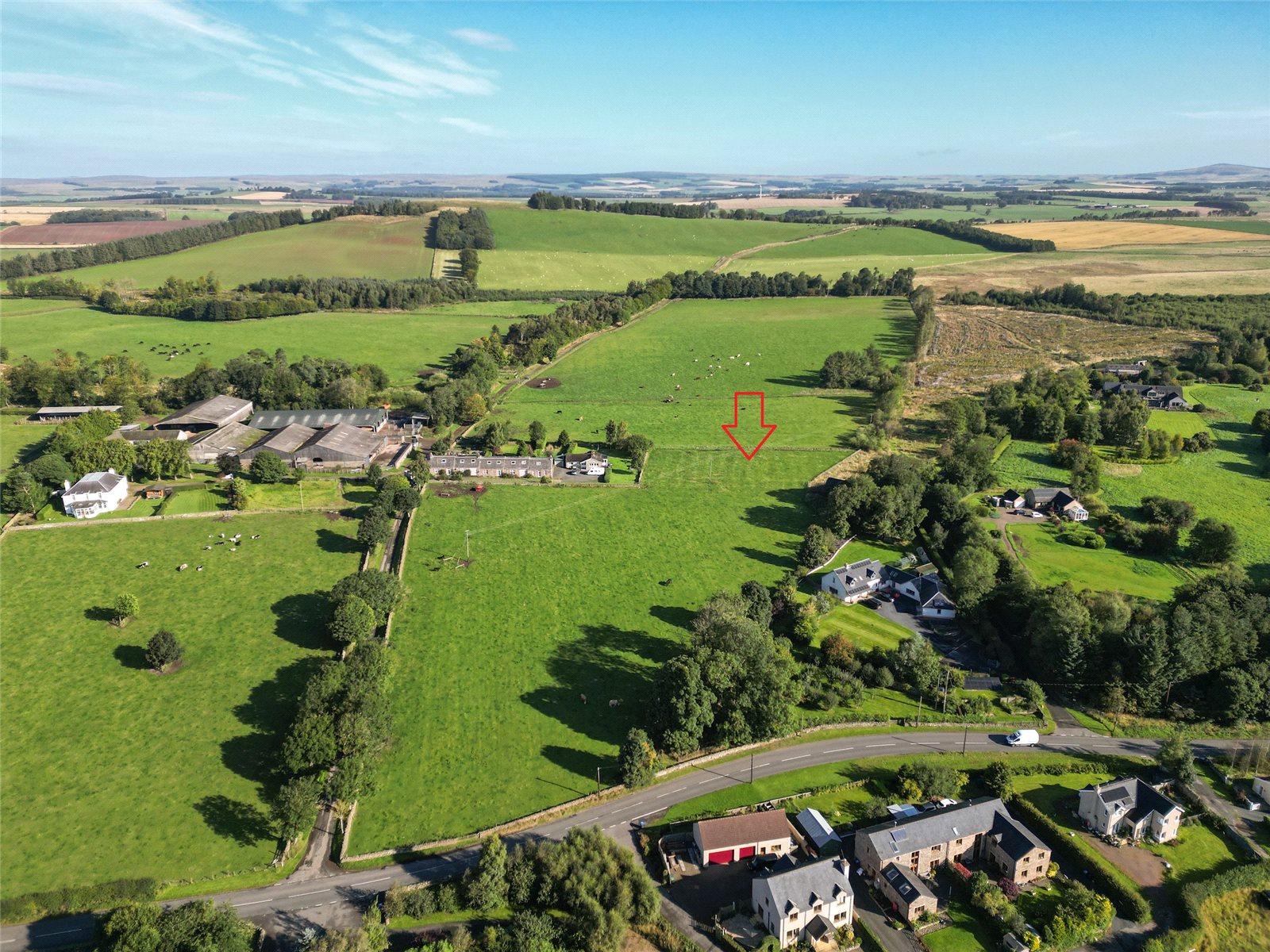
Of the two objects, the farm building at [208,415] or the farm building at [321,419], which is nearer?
the farm building at [208,415]

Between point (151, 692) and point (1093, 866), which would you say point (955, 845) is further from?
point (151, 692)

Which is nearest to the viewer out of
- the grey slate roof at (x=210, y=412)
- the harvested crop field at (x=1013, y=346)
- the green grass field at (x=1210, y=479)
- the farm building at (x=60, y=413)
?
the green grass field at (x=1210, y=479)

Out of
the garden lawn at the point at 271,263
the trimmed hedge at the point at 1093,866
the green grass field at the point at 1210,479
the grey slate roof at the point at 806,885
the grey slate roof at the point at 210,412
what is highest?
the garden lawn at the point at 271,263

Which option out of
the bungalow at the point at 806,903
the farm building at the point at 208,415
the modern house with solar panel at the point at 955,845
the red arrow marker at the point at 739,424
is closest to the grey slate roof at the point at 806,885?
the bungalow at the point at 806,903

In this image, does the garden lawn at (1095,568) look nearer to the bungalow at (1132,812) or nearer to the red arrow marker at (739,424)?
the bungalow at (1132,812)

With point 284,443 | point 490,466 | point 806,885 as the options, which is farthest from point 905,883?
point 284,443

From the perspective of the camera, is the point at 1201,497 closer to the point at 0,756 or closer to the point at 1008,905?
the point at 1008,905
